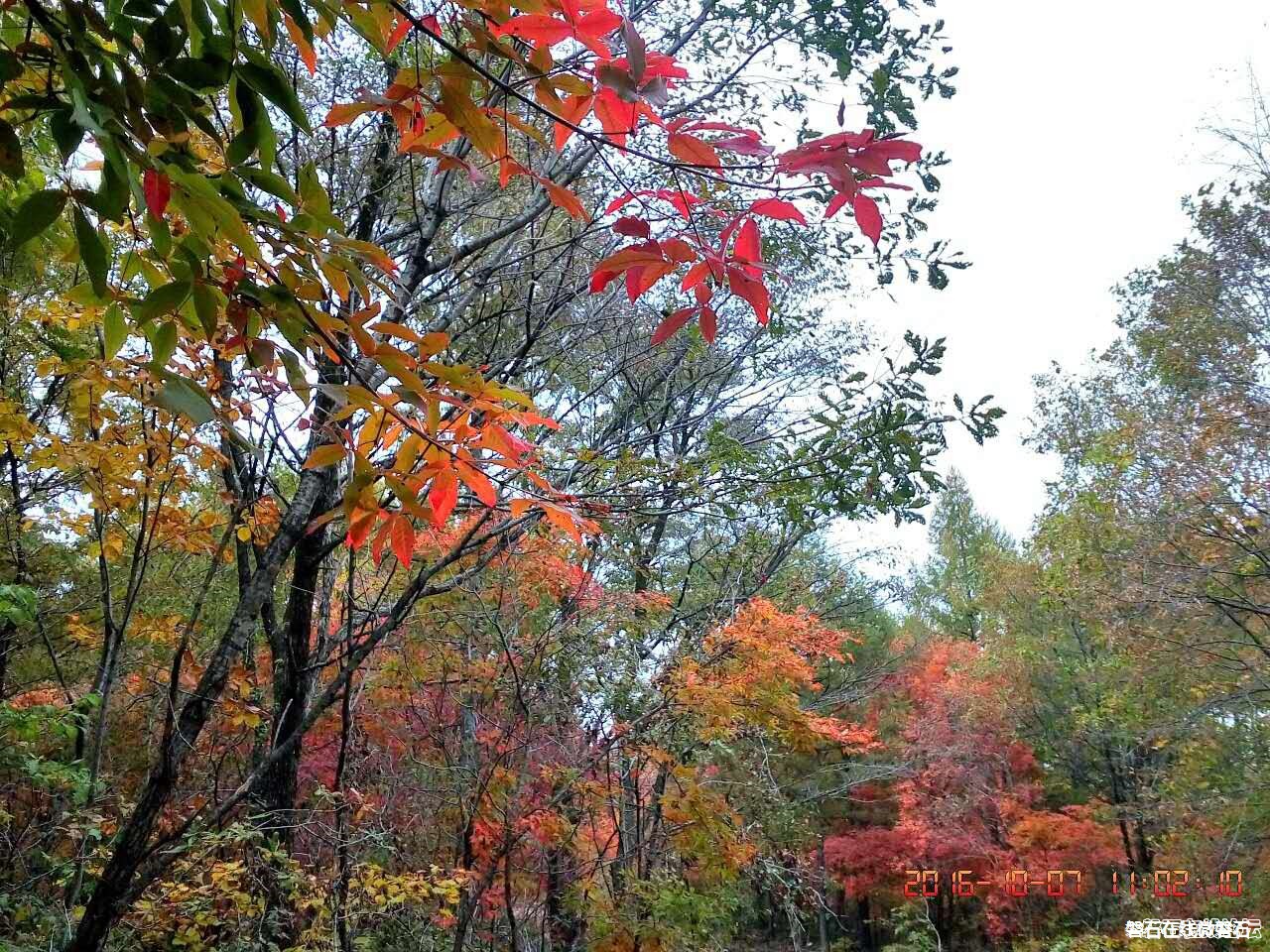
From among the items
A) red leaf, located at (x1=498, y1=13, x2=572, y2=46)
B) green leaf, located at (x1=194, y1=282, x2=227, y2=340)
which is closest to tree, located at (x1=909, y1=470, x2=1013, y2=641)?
red leaf, located at (x1=498, y1=13, x2=572, y2=46)

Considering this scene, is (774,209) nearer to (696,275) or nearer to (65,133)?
(696,275)

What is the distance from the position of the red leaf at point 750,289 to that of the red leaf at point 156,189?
54 cm

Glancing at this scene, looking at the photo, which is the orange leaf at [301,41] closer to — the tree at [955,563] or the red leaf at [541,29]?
the red leaf at [541,29]

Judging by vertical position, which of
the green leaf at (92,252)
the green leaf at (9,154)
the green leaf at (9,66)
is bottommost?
the green leaf at (92,252)

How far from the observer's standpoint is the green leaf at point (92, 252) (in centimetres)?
69

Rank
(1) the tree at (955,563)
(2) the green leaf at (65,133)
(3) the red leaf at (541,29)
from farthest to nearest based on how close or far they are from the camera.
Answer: (1) the tree at (955,563) < (3) the red leaf at (541,29) < (2) the green leaf at (65,133)

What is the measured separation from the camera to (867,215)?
2.67 feet

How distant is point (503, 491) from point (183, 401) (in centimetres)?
154

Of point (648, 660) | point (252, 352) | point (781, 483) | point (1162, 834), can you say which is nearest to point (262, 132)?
point (252, 352)

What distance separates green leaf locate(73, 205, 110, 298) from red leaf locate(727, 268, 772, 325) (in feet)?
1.98

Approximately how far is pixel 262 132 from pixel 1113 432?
1050cm

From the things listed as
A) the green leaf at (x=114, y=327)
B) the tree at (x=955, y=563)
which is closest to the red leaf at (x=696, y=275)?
the green leaf at (x=114, y=327)
